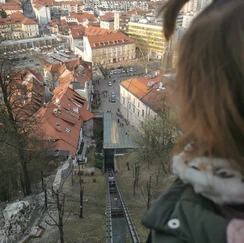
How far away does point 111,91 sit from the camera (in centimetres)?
3950

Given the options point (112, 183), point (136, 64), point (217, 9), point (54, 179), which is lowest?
point (136, 64)

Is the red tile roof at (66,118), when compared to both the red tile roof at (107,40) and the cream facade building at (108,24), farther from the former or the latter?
the cream facade building at (108,24)

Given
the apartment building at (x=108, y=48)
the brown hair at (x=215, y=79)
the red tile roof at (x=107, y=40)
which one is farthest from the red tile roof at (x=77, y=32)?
the brown hair at (x=215, y=79)

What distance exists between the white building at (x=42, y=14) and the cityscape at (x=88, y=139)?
35414mm

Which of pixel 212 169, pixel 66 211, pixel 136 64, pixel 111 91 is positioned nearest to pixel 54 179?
pixel 66 211

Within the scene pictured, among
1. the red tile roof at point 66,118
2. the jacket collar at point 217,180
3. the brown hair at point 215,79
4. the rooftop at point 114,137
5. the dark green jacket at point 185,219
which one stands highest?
the brown hair at point 215,79

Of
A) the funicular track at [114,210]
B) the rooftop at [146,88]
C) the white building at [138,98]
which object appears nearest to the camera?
the funicular track at [114,210]

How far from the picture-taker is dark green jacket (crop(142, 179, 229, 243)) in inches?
36.3

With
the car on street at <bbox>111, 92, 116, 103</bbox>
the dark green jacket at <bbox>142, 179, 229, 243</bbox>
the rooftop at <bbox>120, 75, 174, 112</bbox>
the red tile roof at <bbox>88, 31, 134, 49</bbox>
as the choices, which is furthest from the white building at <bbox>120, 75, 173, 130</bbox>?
the dark green jacket at <bbox>142, 179, 229, 243</bbox>

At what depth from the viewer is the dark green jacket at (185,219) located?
3.02 ft

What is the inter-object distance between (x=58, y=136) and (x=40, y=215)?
10.3 m

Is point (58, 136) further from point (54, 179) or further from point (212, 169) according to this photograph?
point (212, 169)

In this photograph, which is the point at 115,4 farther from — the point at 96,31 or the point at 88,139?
the point at 88,139

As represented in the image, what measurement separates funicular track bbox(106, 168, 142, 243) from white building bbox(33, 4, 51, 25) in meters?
77.2
